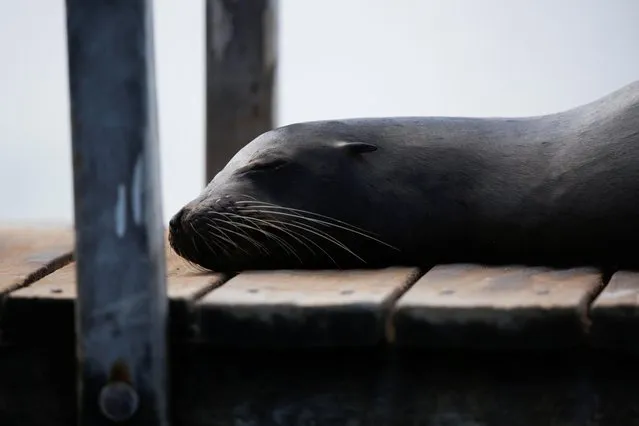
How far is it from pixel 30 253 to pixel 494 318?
152 cm

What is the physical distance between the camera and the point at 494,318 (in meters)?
2.38

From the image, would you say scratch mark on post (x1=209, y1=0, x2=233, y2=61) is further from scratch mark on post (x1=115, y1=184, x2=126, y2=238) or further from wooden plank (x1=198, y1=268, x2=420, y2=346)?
scratch mark on post (x1=115, y1=184, x2=126, y2=238)

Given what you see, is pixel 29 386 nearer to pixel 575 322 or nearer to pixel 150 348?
pixel 150 348

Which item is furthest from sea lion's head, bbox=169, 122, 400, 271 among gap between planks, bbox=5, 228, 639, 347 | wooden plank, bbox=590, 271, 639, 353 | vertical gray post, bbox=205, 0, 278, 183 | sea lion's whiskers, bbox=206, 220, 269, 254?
vertical gray post, bbox=205, 0, 278, 183

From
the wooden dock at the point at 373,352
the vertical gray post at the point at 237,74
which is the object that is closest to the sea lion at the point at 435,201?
the wooden dock at the point at 373,352

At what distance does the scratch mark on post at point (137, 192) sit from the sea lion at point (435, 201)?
1.98 feet

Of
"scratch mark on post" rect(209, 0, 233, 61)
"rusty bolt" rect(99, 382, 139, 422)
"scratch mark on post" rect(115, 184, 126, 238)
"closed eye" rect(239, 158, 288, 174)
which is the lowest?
"rusty bolt" rect(99, 382, 139, 422)

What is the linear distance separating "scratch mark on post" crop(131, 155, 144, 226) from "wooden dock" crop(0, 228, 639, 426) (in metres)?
0.18

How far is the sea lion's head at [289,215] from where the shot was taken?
10.1 feet

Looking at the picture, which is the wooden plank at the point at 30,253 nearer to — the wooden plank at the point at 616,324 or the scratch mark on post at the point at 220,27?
the scratch mark on post at the point at 220,27

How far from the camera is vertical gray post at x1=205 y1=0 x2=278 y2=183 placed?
466 cm

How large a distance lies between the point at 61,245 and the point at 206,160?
4.22 feet

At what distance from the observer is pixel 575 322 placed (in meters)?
2.35

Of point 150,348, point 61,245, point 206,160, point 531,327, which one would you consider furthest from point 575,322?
point 206,160
